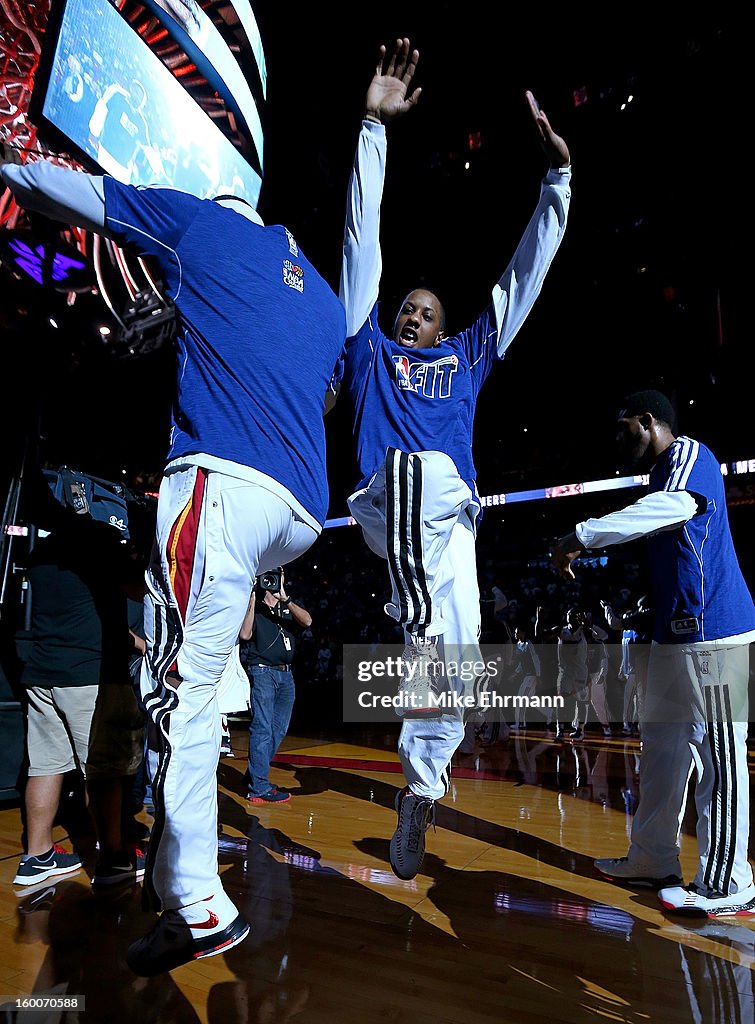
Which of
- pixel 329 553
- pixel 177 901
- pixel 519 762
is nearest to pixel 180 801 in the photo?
pixel 177 901

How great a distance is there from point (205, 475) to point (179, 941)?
1025mm

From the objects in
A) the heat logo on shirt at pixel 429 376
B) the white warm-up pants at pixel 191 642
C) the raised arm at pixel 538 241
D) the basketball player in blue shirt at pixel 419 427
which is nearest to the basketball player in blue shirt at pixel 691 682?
the basketball player in blue shirt at pixel 419 427

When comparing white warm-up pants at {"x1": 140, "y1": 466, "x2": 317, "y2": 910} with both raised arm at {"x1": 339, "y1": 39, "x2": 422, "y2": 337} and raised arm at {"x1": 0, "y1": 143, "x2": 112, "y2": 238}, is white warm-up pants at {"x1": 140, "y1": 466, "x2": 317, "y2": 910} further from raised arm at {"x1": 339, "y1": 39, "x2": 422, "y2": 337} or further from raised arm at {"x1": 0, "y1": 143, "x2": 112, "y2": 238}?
raised arm at {"x1": 339, "y1": 39, "x2": 422, "y2": 337}

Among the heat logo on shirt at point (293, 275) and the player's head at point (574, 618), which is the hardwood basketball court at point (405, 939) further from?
the player's head at point (574, 618)

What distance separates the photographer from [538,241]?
260 centimetres

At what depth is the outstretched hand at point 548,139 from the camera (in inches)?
96.5

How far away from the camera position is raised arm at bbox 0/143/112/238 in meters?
1.43

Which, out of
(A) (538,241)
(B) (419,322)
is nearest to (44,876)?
(B) (419,322)

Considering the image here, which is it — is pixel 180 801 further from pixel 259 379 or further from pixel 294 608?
pixel 294 608

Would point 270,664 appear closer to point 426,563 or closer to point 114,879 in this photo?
point 114,879

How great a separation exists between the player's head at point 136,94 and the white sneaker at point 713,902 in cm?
666


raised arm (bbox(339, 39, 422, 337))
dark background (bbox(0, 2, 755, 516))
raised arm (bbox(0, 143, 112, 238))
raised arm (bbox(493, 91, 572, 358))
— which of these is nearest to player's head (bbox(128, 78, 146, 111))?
dark background (bbox(0, 2, 755, 516))

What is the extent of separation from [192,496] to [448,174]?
9560mm

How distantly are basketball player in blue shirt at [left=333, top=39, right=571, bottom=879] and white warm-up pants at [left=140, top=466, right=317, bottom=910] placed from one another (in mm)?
676
